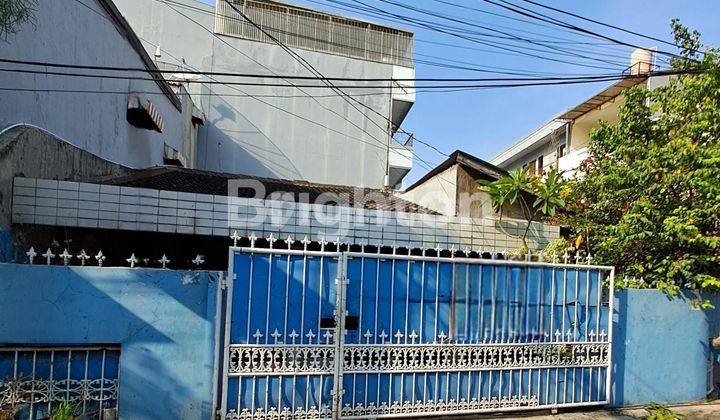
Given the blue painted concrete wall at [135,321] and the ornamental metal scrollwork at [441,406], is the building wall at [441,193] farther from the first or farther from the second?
the blue painted concrete wall at [135,321]

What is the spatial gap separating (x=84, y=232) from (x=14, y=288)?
1.59 m

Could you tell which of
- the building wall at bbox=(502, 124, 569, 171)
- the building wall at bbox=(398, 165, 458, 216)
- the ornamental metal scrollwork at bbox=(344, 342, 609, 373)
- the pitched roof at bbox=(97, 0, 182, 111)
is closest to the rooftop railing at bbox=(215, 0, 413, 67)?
the pitched roof at bbox=(97, 0, 182, 111)

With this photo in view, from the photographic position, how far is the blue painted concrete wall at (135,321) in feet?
11.5

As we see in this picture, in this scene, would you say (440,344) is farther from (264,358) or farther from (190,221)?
(190,221)

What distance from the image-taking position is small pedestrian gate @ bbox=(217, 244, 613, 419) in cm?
Answer: 397

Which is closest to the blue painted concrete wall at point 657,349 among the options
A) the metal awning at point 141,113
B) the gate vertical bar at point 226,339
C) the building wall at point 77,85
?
the gate vertical bar at point 226,339

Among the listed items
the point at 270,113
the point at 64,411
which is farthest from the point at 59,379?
the point at 270,113

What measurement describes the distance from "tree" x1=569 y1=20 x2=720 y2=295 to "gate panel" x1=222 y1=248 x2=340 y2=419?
12.2ft

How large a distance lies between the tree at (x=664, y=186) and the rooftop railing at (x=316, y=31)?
1161 cm

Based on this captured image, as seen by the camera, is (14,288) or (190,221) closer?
(14,288)

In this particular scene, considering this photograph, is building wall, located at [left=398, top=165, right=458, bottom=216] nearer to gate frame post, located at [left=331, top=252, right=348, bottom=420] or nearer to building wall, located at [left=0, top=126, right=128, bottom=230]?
gate frame post, located at [left=331, top=252, right=348, bottom=420]

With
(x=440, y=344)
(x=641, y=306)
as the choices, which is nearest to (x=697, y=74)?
(x=641, y=306)

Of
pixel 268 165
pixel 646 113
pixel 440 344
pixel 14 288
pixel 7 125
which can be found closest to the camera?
pixel 14 288

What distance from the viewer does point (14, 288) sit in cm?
348
